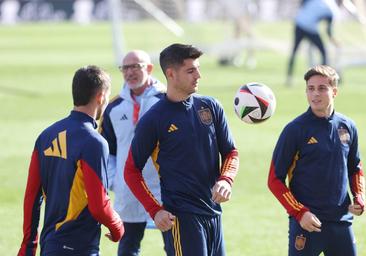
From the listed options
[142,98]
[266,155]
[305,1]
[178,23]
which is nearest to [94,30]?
[178,23]

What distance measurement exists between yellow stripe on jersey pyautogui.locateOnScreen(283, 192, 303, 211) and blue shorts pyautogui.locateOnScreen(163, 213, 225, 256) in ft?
1.69

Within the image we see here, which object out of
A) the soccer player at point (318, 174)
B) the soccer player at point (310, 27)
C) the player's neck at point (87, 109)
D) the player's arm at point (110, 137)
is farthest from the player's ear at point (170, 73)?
the soccer player at point (310, 27)

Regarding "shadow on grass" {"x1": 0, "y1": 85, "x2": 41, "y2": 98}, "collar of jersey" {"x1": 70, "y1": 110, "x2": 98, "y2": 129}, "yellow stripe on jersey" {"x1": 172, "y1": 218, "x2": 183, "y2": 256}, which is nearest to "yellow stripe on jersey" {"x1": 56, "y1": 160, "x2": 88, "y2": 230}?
"collar of jersey" {"x1": 70, "y1": 110, "x2": 98, "y2": 129}

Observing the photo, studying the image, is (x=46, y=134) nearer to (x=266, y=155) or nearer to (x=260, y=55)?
(x=266, y=155)

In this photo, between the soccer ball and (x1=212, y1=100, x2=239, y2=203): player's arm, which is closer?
(x1=212, y1=100, x2=239, y2=203): player's arm

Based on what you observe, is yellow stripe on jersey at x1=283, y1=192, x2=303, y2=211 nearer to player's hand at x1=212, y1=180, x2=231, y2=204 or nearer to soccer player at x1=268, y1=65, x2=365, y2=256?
soccer player at x1=268, y1=65, x2=365, y2=256

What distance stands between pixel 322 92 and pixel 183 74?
1.05 meters

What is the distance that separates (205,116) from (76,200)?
1.15m

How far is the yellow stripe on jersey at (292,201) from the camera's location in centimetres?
699

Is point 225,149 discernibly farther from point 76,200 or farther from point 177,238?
point 76,200

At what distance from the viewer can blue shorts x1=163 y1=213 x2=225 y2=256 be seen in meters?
6.82

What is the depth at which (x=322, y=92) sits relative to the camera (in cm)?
715

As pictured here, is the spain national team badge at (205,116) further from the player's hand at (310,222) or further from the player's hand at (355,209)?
the player's hand at (355,209)

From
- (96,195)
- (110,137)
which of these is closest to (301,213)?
(96,195)
